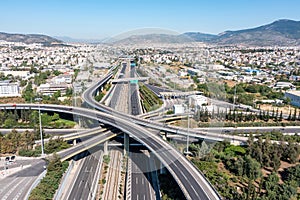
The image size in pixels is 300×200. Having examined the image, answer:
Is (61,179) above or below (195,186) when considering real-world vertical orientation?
below

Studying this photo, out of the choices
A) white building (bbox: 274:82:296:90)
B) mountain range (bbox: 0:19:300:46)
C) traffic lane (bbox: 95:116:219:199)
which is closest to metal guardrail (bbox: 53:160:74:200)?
traffic lane (bbox: 95:116:219:199)

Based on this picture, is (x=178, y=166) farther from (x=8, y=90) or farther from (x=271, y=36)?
(x=271, y=36)

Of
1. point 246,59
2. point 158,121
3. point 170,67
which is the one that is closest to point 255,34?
point 246,59

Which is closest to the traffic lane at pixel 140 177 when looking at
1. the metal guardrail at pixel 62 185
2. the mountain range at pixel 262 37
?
the metal guardrail at pixel 62 185

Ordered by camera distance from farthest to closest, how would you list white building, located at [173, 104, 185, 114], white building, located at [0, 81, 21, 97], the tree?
white building, located at [0, 81, 21, 97] < white building, located at [173, 104, 185, 114] < the tree

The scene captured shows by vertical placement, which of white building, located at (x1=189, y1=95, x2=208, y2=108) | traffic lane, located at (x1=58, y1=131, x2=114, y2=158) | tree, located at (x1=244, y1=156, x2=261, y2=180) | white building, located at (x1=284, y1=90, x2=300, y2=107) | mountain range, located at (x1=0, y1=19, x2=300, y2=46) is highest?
mountain range, located at (x1=0, y1=19, x2=300, y2=46)

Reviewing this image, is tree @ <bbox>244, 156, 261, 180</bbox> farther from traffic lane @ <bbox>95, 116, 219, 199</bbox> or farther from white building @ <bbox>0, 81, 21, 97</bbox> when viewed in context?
white building @ <bbox>0, 81, 21, 97</bbox>

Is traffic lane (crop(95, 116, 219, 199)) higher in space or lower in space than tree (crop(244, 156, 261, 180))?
higher

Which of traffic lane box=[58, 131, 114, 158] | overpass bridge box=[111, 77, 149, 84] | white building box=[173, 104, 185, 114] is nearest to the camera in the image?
traffic lane box=[58, 131, 114, 158]

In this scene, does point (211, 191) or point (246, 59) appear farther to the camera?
point (246, 59)

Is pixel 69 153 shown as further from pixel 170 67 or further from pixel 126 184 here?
pixel 170 67

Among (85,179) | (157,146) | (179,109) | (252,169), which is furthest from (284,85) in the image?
(85,179)
